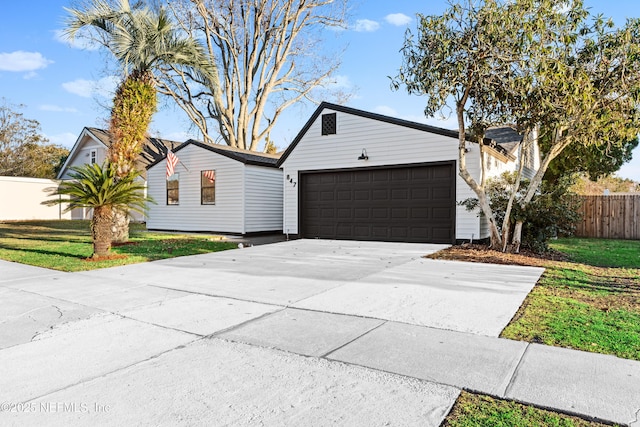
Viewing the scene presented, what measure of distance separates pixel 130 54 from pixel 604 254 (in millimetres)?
12678

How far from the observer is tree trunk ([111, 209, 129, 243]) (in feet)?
37.2

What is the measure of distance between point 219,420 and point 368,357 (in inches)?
51.5

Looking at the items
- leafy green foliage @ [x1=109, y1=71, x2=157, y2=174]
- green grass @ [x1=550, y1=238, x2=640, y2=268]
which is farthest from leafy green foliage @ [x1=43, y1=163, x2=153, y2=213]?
green grass @ [x1=550, y1=238, x2=640, y2=268]

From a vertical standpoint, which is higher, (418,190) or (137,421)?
(418,190)

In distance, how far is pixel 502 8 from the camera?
775 centimetres

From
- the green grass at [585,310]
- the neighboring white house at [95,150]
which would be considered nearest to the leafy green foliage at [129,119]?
the green grass at [585,310]

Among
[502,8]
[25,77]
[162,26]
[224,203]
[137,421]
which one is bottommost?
[137,421]

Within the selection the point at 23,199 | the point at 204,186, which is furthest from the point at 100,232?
the point at 23,199

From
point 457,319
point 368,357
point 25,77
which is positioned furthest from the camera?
point 25,77

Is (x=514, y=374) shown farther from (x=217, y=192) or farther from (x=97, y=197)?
(x=217, y=192)

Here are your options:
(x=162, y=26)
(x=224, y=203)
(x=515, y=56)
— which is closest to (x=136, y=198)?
(x=162, y=26)

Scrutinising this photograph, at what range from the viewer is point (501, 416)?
233cm

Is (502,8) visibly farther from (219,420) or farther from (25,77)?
(25,77)

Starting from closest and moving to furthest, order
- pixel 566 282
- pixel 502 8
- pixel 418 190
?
pixel 566 282, pixel 502 8, pixel 418 190
